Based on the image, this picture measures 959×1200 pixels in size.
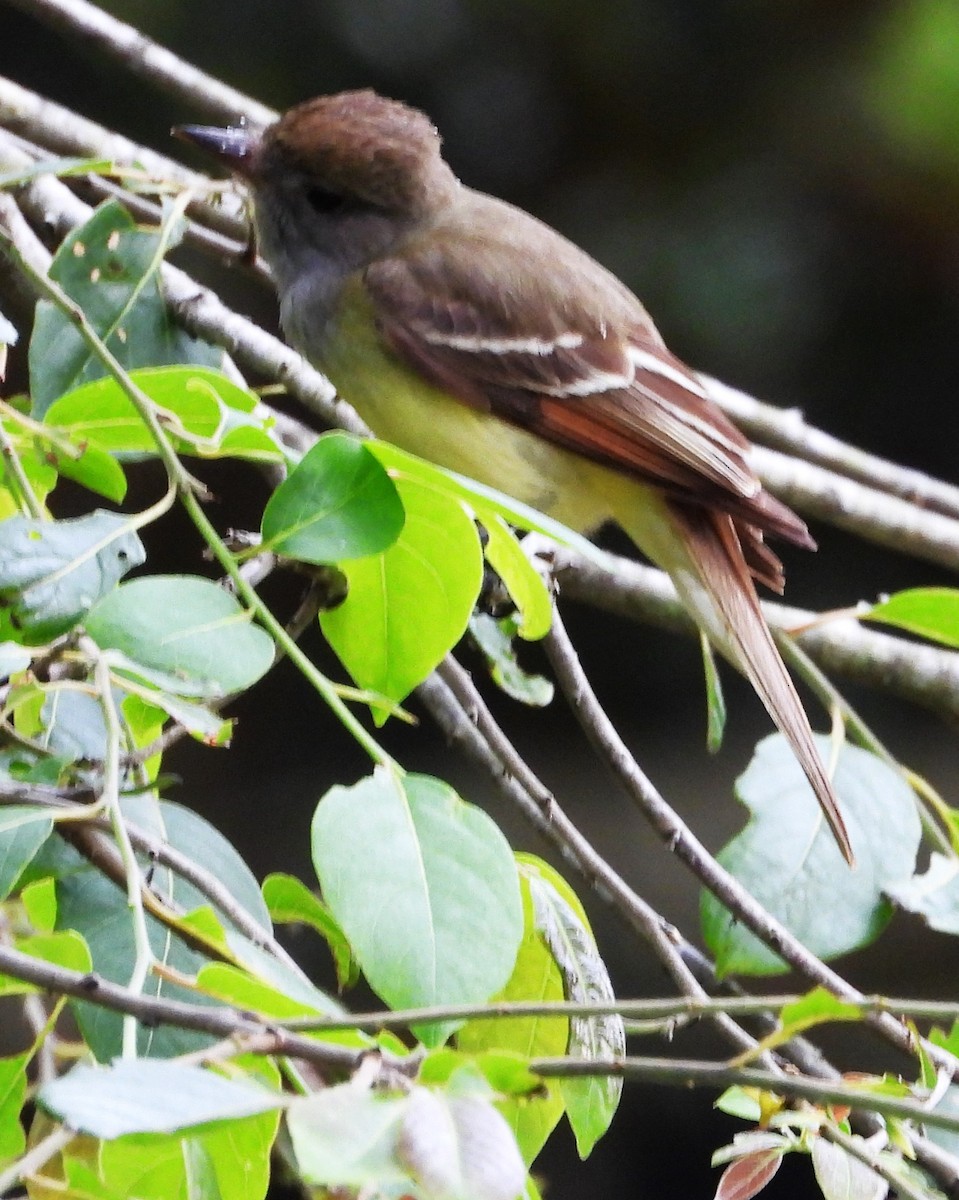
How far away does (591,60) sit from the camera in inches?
153

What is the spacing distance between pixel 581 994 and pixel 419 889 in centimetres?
27

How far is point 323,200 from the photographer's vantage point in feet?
6.98

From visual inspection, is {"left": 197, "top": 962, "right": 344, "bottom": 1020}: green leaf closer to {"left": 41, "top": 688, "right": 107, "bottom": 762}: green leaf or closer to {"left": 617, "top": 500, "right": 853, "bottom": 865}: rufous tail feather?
{"left": 41, "top": 688, "right": 107, "bottom": 762}: green leaf

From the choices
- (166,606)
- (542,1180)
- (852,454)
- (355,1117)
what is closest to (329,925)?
(542,1180)

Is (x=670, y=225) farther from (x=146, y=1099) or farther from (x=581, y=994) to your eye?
(x=146, y=1099)

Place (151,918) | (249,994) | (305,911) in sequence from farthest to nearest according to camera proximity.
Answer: (305,911) < (151,918) < (249,994)

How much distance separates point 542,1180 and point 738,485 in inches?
39.0

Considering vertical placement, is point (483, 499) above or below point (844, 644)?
above

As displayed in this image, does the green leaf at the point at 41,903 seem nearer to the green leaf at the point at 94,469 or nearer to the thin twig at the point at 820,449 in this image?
the green leaf at the point at 94,469

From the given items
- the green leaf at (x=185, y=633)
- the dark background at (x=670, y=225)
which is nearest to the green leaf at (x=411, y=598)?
the green leaf at (x=185, y=633)

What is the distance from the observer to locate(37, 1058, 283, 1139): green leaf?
23.3 inches

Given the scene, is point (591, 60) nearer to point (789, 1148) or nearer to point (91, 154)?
point (91, 154)

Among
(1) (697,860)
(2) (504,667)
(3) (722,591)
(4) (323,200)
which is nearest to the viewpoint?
(1) (697,860)

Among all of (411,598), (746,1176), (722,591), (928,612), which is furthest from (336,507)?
(722,591)
